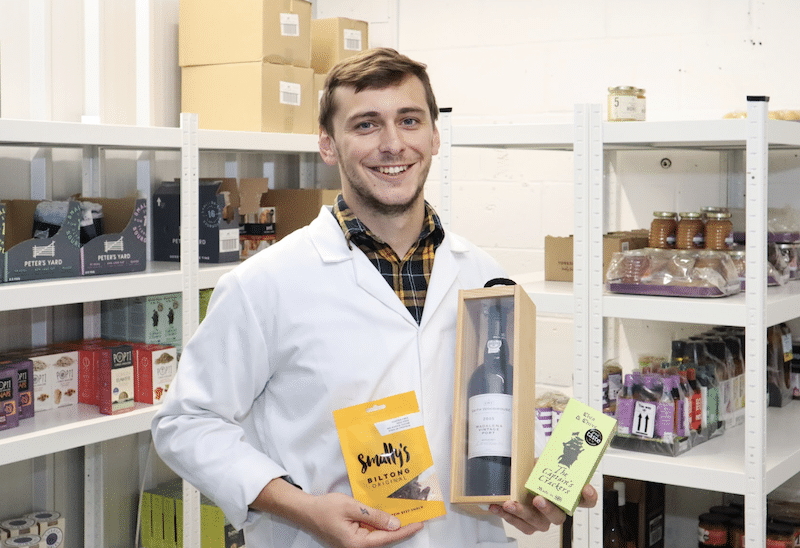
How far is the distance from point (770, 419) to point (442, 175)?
1327 millimetres

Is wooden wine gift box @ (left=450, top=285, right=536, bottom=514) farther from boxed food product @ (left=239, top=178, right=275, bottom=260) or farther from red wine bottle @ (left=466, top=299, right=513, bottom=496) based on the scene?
boxed food product @ (left=239, top=178, right=275, bottom=260)

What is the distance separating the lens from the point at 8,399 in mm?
2514

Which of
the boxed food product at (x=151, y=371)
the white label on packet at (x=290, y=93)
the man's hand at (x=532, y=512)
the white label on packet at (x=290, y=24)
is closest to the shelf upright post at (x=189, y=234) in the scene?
the boxed food product at (x=151, y=371)

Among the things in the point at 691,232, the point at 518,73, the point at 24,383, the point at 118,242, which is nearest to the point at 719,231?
the point at 691,232

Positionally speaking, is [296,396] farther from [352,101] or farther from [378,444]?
[352,101]

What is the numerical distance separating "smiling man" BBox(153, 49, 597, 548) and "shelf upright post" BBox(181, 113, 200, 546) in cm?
144

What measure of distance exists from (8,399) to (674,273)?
1.93 m

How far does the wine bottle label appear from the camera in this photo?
1390mm

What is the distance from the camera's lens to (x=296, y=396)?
1.50 metres

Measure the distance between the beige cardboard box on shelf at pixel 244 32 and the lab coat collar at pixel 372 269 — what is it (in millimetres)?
1806

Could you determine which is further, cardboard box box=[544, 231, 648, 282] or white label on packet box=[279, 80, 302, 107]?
white label on packet box=[279, 80, 302, 107]

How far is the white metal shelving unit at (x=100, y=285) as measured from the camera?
2445 mm

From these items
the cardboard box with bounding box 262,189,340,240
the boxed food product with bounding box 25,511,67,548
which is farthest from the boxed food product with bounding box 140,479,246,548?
the cardboard box with bounding box 262,189,340,240

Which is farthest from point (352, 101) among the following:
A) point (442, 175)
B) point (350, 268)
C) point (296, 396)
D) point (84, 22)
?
point (84, 22)
